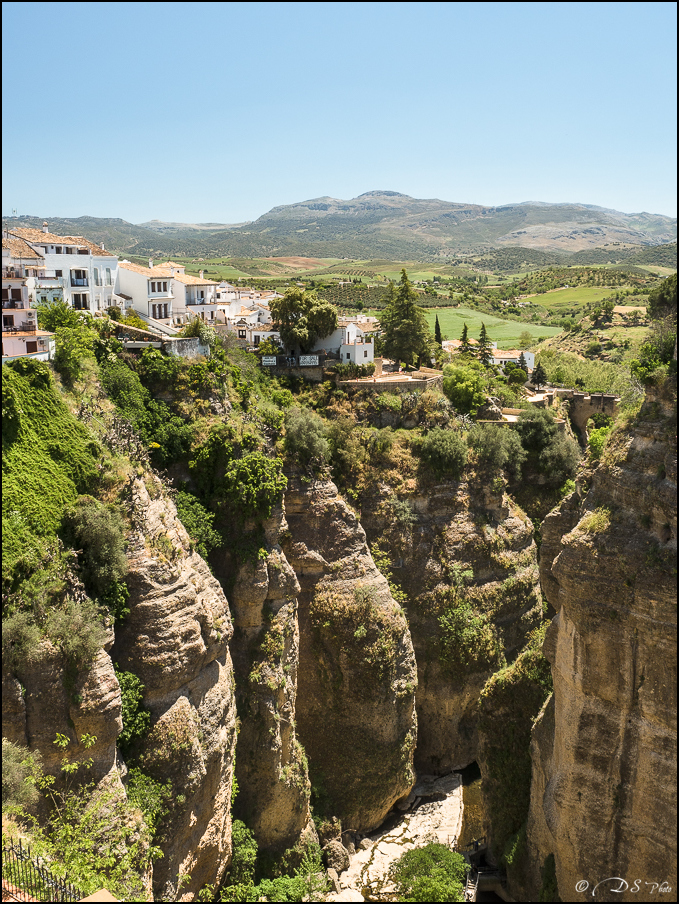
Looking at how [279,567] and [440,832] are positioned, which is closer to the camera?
[279,567]

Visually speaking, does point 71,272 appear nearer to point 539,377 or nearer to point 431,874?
point 539,377

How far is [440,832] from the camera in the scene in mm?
31812

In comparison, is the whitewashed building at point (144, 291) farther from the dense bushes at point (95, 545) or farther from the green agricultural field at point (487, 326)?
the green agricultural field at point (487, 326)

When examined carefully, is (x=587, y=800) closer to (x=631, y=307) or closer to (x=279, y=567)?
(x=279, y=567)

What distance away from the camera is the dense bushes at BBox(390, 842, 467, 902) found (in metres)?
26.2

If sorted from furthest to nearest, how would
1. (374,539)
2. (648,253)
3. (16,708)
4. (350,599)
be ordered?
(648,253), (374,539), (350,599), (16,708)

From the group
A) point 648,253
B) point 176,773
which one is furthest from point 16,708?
point 648,253

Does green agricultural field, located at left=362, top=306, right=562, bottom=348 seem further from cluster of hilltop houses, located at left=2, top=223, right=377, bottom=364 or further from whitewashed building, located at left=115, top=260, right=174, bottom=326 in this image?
whitewashed building, located at left=115, top=260, right=174, bottom=326

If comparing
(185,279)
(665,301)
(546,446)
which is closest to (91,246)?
(185,279)

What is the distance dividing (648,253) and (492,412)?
120m

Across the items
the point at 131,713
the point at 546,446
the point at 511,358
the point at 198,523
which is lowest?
the point at 131,713

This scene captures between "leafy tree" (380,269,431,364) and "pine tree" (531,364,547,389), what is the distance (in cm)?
883

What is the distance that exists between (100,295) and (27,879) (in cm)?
2805

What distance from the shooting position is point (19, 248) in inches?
1277
